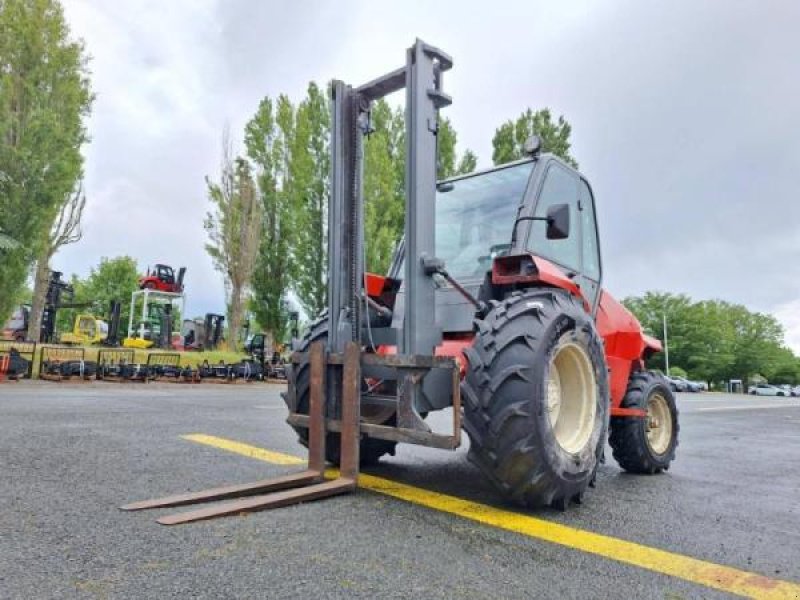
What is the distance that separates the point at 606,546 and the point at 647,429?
8.05 feet

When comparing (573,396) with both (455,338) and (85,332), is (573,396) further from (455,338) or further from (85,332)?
(85,332)

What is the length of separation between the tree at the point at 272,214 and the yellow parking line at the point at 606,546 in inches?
900

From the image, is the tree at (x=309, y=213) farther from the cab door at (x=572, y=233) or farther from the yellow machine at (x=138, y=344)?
the cab door at (x=572, y=233)

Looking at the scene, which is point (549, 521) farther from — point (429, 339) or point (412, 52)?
point (412, 52)

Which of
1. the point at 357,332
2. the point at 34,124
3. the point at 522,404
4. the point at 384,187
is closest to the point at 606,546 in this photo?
the point at 522,404

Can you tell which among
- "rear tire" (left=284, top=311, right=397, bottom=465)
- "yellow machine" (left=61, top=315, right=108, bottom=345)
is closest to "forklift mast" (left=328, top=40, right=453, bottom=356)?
"rear tire" (left=284, top=311, right=397, bottom=465)

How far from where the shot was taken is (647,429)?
471cm

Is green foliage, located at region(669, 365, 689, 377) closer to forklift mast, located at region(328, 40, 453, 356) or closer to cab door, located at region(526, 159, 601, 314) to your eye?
cab door, located at region(526, 159, 601, 314)

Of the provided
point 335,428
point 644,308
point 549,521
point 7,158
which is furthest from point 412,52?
point 644,308

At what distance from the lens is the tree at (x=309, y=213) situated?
25.1 m

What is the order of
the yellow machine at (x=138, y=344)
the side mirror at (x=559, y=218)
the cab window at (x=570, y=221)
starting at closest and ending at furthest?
the side mirror at (x=559, y=218)
the cab window at (x=570, y=221)
the yellow machine at (x=138, y=344)

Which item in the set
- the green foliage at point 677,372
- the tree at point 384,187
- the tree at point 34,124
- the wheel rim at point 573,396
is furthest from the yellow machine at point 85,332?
the green foliage at point 677,372

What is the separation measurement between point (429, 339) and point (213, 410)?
20.3 feet

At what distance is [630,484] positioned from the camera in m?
4.19
